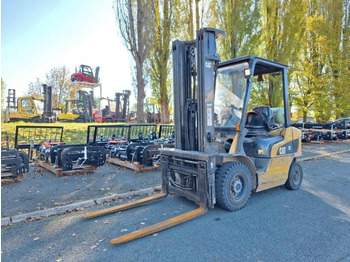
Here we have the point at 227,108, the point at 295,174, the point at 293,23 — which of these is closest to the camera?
the point at 227,108

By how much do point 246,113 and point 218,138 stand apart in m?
0.72

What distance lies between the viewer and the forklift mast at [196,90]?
409 centimetres

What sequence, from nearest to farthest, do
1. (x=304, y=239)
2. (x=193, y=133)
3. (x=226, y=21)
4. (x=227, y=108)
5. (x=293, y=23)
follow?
(x=304, y=239) < (x=193, y=133) < (x=227, y=108) < (x=226, y=21) < (x=293, y=23)

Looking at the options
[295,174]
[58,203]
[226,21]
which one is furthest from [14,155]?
[226,21]

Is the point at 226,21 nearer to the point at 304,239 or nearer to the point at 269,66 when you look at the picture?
the point at 269,66

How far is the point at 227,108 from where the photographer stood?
4863 mm

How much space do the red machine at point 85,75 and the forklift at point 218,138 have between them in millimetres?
23359

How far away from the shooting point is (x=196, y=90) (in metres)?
4.46

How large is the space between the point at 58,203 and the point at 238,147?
3.48 metres

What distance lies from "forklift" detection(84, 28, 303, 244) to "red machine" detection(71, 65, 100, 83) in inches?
920

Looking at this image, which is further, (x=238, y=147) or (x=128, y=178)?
(x=128, y=178)

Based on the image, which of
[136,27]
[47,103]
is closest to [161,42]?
[136,27]

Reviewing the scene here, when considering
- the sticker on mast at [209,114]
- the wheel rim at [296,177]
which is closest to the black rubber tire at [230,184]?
the sticker on mast at [209,114]

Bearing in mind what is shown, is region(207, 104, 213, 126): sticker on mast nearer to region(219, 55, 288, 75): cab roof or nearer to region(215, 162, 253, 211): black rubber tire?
region(215, 162, 253, 211): black rubber tire
